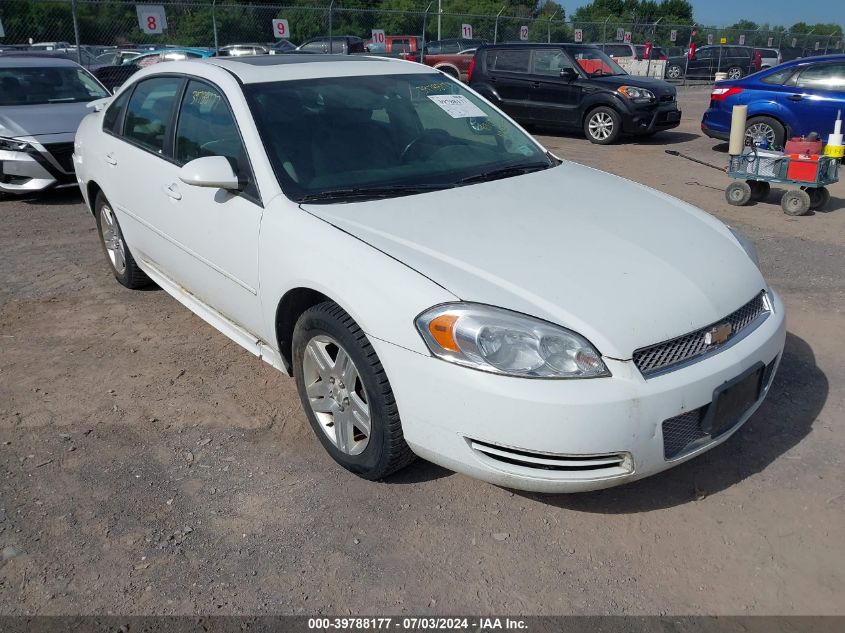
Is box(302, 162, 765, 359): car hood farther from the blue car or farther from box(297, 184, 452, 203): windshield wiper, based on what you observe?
the blue car

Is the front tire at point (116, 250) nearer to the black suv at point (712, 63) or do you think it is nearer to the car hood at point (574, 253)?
A: the car hood at point (574, 253)

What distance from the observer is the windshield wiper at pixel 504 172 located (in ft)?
12.0

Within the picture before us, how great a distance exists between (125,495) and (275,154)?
163 centimetres

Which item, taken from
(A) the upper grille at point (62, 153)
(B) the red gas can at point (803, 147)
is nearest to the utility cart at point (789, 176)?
(B) the red gas can at point (803, 147)

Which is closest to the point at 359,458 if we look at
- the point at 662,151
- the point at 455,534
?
the point at 455,534

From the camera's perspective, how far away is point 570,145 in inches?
518

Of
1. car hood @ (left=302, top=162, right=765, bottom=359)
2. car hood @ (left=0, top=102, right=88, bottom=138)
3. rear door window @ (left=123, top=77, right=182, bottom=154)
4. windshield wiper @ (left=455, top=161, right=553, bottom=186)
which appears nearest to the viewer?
car hood @ (left=302, top=162, right=765, bottom=359)

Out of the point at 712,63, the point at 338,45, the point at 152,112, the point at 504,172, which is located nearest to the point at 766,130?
the point at 504,172

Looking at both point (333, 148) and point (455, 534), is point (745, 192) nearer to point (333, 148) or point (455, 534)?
point (333, 148)

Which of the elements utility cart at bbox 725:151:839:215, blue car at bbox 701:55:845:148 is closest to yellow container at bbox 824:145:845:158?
utility cart at bbox 725:151:839:215

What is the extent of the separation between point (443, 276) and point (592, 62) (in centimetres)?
1242

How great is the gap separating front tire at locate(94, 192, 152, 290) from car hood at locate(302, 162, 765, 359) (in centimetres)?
246

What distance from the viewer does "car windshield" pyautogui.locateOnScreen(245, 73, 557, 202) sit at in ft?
11.3

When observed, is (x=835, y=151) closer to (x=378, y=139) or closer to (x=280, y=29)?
(x=378, y=139)
